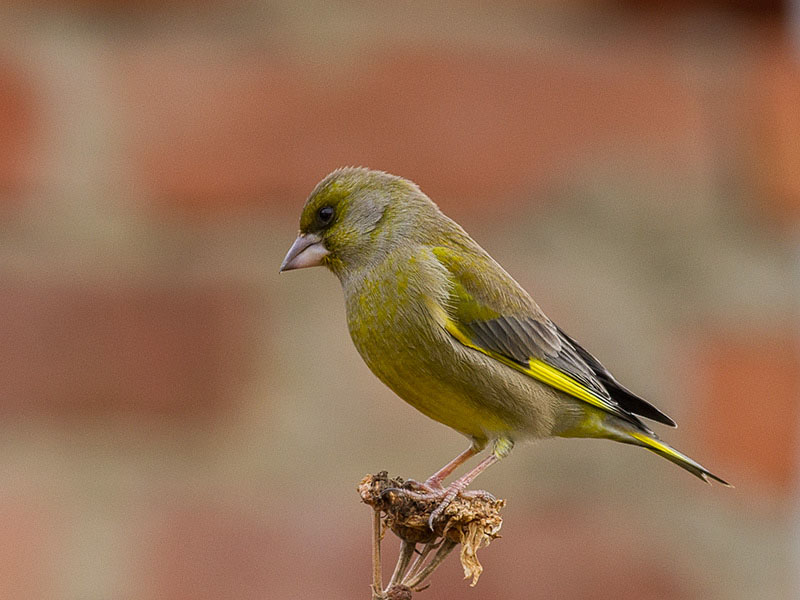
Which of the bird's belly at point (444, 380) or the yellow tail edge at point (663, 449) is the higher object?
the bird's belly at point (444, 380)

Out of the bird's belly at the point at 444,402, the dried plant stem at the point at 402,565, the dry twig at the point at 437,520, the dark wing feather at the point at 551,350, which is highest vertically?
the dark wing feather at the point at 551,350

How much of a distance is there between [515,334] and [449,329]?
0.34 feet

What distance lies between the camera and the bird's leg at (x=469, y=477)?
0.94 m

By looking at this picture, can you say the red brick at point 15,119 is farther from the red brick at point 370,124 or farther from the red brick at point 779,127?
the red brick at point 779,127

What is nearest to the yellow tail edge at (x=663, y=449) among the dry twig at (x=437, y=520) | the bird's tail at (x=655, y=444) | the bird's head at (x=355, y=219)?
the bird's tail at (x=655, y=444)

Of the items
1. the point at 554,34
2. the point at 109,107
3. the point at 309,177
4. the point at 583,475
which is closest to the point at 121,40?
the point at 109,107

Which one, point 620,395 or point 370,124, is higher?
point 370,124

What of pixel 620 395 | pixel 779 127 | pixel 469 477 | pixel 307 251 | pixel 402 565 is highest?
pixel 779 127

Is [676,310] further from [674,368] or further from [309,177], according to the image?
[309,177]

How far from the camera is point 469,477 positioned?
1297 mm

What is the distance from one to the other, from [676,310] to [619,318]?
0.08 m

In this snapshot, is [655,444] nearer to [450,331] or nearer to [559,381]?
[559,381]

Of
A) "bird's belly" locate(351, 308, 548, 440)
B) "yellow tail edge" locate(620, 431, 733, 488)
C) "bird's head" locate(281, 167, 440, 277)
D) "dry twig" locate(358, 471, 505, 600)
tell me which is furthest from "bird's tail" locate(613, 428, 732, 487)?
"dry twig" locate(358, 471, 505, 600)

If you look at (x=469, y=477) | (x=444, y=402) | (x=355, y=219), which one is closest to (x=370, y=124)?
(x=355, y=219)
